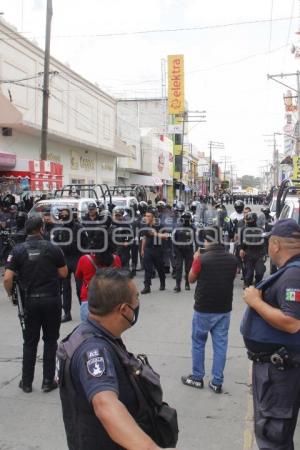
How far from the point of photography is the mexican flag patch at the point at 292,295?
3039 mm

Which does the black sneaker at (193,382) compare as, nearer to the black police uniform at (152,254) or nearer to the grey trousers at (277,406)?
the grey trousers at (277,406)

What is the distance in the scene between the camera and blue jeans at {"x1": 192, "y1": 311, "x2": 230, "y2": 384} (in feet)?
17.2

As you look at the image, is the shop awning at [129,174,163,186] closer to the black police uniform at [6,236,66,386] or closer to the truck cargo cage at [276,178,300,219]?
the truck cargo cage at [276,178,300,219]

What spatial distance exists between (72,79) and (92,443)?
84.9ft

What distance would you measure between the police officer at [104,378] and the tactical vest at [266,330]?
125 cm

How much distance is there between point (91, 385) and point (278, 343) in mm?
1577

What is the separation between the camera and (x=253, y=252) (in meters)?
10.4

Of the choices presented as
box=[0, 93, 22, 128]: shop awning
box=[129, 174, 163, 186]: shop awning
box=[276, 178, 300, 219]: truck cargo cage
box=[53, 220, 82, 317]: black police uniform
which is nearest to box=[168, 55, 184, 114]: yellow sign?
box=[129, 174, 163, 186]: shop awning

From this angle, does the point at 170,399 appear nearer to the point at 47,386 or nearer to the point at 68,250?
the point at 47,386

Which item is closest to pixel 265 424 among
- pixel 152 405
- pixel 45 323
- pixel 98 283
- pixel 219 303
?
pixel 152 405

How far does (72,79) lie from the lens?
2623 centimetres

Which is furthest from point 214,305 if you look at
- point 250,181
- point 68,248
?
point 250,181

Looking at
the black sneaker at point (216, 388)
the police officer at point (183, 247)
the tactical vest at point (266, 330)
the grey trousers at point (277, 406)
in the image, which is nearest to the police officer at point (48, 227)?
the police officer at point (183, 247)

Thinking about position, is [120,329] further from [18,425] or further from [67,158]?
[67,158]
